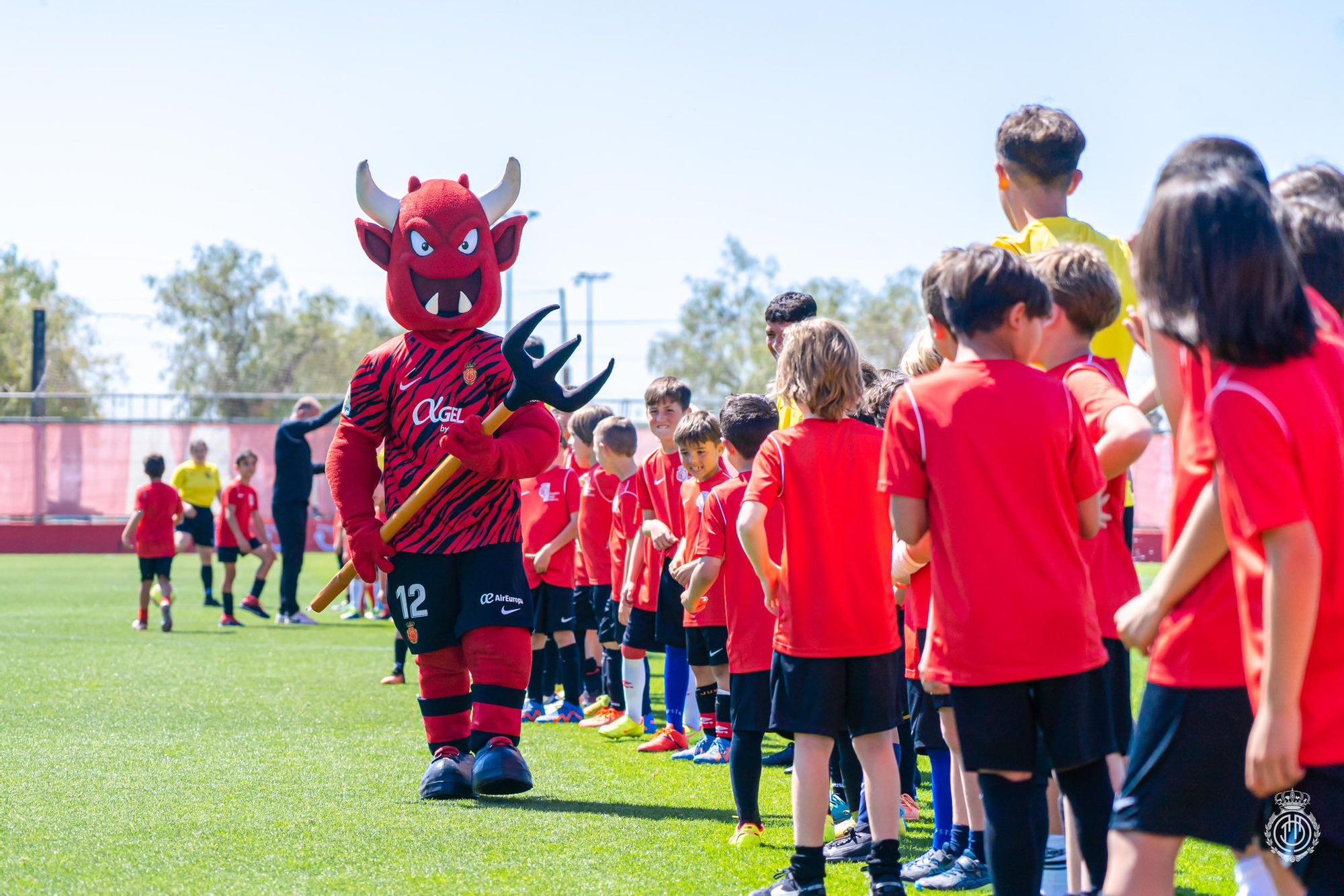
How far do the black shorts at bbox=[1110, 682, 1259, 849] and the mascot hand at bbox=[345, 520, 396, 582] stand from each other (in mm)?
3902

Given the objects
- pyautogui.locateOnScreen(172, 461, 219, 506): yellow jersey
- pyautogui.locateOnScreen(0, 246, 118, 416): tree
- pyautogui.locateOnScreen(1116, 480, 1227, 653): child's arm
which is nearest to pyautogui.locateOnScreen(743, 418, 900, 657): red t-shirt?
pyautogui.locateOnScreen(1116, 480, 1227, 653): child's arm

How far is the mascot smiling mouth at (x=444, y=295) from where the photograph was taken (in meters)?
6.11

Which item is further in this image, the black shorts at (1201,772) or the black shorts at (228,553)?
the black shorts at (228,553)

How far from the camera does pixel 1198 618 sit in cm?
261

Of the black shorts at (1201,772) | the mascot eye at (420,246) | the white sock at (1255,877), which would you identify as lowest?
the white sock at (1255,877)

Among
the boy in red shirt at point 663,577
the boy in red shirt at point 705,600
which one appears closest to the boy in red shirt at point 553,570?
the boy in red shirt at point 663,577

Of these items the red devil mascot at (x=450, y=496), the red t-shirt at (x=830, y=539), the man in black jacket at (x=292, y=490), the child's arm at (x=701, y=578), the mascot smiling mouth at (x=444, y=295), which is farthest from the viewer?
the man in black jacket at (x=292, y=490)

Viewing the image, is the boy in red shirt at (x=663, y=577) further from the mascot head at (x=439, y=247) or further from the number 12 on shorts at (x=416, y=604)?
the number 12 on shorts at (x=416, y=604)

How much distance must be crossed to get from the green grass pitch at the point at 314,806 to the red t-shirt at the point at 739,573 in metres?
0.68

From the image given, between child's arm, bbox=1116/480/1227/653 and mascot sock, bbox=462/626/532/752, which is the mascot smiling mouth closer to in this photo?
mascot sock, bbox=462/626/532/752

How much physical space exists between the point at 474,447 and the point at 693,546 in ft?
3.65

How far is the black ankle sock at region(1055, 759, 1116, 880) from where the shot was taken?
3.31 metres

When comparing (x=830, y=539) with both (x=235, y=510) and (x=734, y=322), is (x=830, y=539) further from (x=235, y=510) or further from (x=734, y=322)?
(x=734, y=322)

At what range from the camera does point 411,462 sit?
5.96 metres
